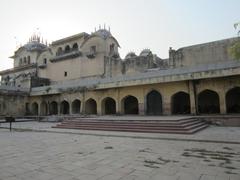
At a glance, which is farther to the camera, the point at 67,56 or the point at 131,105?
the point at 67,56

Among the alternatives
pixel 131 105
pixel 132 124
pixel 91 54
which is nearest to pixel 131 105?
pixel 131 105

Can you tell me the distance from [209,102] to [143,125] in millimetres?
9278

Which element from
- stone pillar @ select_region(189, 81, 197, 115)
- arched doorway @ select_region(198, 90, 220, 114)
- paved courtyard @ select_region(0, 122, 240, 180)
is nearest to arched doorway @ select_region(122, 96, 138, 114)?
arched doorway @ select_region(198, 90, 220, 114)

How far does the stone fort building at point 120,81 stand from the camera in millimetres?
14695

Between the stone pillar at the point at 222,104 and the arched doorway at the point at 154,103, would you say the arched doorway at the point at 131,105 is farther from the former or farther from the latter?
the stone pillar at the point at 222,104

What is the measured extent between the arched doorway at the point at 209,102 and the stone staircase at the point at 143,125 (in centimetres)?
477

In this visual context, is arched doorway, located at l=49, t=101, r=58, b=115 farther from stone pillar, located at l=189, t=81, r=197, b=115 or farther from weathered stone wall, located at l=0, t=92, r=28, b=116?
stone pillar, located at l=189, t=81, r=197, b=115

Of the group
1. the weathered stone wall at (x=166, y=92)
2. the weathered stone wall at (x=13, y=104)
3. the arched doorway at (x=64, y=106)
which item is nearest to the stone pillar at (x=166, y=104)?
the weathered stone wall at (x=166, y=92)

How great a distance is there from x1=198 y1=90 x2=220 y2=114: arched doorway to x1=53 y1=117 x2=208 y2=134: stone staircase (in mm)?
4773

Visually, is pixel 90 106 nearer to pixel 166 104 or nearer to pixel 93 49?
pixel 166 104

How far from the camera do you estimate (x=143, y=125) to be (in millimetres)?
10742

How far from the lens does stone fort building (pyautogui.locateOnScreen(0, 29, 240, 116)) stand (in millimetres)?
14695

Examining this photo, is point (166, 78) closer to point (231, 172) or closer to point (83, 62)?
point (231, 172)

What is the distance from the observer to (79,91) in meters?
21.0
